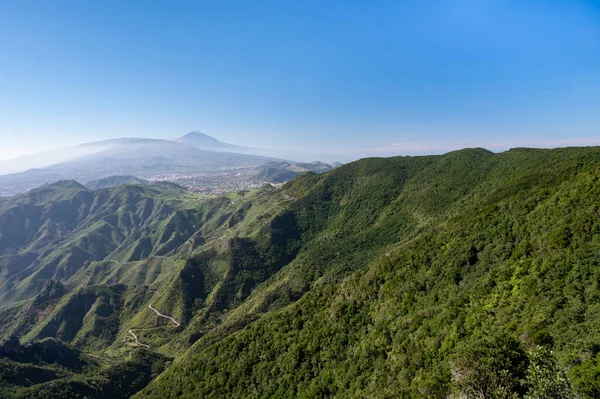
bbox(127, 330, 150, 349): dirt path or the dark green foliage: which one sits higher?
the dark green foliage

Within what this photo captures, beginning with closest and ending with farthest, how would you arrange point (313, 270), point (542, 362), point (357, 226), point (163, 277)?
point (542, 362)
point (313, 270)
point (357, 226)
point (163, 277)

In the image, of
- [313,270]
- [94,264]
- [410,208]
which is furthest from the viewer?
[94,264]

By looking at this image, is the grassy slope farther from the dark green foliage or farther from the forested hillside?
the dark green foliage

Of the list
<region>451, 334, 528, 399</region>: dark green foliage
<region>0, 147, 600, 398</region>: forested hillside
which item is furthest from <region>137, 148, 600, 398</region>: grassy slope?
<region>451, 334, 528, 399</region>: dark green foliage

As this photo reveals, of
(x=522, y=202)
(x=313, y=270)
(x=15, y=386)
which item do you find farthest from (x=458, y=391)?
(x=15, y=386)

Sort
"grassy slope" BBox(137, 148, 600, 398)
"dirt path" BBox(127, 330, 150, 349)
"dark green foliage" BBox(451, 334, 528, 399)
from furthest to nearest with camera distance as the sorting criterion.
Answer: "dirt path" BBox(127, 330, 150, 349), "grassy slope" BBox(137, 148, 600, 398), "dark green foliage" BBox(451, 334, 528, 399)

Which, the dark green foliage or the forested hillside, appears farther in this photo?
the forested hillside

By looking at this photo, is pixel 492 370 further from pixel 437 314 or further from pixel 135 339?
pixel 135 339

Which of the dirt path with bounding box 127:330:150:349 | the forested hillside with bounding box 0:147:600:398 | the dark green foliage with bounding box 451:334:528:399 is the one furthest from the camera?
the dirt path with bounding box 127:330:150:349

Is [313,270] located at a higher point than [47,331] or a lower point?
higher

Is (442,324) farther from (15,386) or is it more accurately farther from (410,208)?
(15,386)

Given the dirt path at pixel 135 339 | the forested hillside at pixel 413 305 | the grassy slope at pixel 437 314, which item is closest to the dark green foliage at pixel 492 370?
the forested hillside at pixel 413 305
